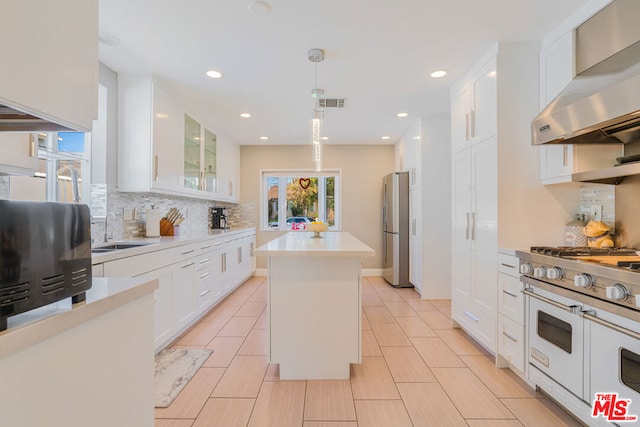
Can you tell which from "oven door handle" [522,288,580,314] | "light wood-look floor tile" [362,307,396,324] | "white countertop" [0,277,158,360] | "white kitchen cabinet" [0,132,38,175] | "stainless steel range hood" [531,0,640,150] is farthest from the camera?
"light wood-look floor tile" [362,307,396,324]

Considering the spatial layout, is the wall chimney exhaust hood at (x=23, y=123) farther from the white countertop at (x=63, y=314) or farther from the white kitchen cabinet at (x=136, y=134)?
the white kitchen cabinet at (x=136, y=134)

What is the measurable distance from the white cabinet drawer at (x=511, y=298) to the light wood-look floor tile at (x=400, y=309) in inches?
56.9

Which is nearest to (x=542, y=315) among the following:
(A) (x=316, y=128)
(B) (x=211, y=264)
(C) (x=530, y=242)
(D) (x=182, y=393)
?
(C) (x=530, y=242)

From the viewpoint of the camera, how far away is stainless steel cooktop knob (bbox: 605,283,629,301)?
1445 mm

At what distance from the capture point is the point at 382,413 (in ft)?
6.20

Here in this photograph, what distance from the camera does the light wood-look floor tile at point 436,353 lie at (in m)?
2.51

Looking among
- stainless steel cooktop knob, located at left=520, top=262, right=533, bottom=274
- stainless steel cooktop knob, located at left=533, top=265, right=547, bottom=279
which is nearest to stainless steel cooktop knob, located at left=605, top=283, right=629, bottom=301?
stainless steel cooktop knob, located at left=533, top=265, right=547, bottom=279

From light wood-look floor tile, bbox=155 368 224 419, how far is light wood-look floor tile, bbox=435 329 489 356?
202 centimetres

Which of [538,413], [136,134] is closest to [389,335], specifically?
[538,413]

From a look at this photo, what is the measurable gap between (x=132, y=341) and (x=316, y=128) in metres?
2.22

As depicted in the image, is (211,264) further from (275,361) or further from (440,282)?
(440,282)

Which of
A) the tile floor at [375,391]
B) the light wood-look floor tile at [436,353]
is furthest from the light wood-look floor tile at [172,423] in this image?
the light wood-look floor tile at [436,353]

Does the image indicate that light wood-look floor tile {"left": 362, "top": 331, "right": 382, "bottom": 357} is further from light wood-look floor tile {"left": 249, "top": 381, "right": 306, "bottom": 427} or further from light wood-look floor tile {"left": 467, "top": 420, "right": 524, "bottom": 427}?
light wood-look floor tile {"left": 467, "top": 420, "right": 524, "bottom": 427}

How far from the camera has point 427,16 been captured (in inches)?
84.5
